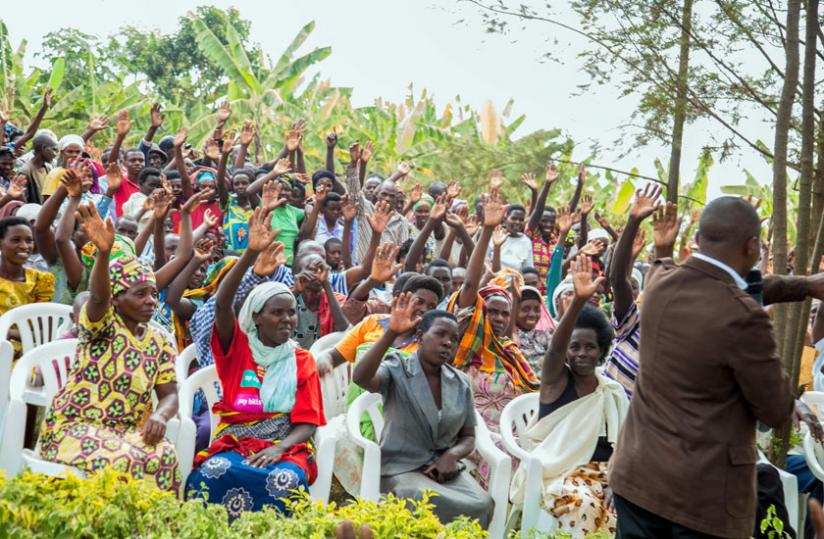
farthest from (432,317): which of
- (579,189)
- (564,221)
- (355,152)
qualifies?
(579,189)

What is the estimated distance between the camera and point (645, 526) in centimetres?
350

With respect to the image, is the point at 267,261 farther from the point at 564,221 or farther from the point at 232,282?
the point at 564,221

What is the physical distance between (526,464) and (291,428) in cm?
133

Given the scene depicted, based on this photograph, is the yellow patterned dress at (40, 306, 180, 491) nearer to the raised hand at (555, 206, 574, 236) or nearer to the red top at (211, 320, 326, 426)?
the red top at (211, 320, 326, 426)

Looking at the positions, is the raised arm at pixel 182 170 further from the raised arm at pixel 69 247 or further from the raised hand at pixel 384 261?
the raised hand at pixel 384 261

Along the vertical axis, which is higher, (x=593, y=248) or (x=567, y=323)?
(x=593, y=248)

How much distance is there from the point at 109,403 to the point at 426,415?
173cm

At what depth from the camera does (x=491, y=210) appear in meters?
7.25

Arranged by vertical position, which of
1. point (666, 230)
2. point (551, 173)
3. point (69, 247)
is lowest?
point (69, 247)

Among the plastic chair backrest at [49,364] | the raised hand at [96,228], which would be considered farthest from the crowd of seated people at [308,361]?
the plastic chair backrest at [49,364]

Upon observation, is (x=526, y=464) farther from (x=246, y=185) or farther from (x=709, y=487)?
(x=246, y=185)

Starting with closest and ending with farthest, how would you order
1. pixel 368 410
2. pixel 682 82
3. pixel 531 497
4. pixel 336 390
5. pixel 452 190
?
pixel 531 497, pixel 368 410, pixel 682 82, pixel 336 390, pixel 452 190

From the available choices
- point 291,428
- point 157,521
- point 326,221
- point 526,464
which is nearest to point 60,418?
point 291,428

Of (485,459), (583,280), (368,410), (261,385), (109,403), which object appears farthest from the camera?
(368,410)
